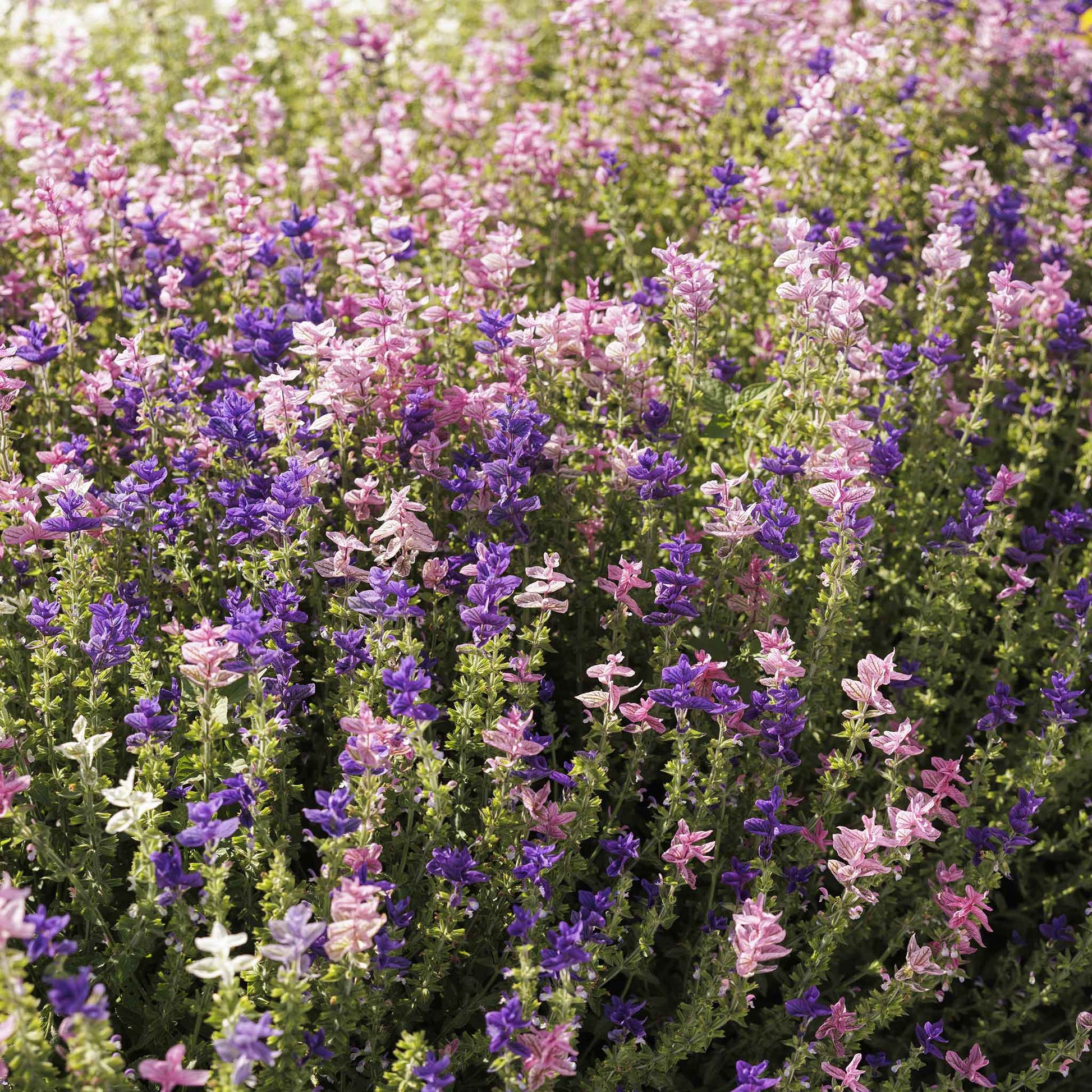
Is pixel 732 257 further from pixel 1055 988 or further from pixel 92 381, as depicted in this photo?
pixel 1055 988

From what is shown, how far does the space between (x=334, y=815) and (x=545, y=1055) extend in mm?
590

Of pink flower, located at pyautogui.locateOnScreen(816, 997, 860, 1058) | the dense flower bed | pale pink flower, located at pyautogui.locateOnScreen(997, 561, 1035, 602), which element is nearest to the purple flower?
the dense flower bed

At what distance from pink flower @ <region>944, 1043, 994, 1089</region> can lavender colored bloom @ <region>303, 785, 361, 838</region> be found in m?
1.54

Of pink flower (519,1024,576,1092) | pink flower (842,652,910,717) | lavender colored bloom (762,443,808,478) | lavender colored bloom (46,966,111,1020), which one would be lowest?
pink flower (519,1024,576,1092)

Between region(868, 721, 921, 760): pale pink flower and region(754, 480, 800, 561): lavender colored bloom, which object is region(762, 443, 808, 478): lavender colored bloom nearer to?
region(754, 480, 800, 561): lavender colored bloom

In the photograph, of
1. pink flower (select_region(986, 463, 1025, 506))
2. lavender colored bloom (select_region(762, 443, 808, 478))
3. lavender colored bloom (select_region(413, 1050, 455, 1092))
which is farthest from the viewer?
pink flower (select_region(986, 463, 1025, 506))

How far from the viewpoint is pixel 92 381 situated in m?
3.28

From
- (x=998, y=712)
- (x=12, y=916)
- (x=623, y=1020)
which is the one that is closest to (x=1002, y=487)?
(x=998, y=712)

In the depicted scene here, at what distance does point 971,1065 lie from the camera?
2.71 metres

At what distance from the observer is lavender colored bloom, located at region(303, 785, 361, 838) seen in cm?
222

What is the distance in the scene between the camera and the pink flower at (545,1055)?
2.17 meters

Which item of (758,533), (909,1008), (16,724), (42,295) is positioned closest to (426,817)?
(16,724)

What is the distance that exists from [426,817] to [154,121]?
4732 mm

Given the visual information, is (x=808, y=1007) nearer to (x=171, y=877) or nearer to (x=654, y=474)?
(x=654, y=474)
